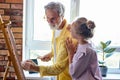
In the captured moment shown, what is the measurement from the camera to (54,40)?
2.05 m

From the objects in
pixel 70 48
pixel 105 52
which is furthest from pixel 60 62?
pixel 105 52

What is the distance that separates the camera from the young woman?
1784 millimetres

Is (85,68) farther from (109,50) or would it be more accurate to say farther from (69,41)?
(109,50)

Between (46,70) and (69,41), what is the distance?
282 millimetres

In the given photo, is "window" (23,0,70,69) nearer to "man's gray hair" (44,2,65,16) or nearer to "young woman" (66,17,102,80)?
"man's gray hair" (44,2,65,16)

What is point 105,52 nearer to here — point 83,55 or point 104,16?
point 104,16

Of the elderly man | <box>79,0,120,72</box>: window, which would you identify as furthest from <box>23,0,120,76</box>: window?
the elderly man

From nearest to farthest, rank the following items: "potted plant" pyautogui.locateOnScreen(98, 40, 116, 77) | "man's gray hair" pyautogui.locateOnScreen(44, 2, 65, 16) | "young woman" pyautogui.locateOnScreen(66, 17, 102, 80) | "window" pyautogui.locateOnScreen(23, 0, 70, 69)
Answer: "young woman" pyautogui.locateOnScreen(66, 17, 102, 80), "man's gray hair" pyautogui.locateOnScreen(44, 2, 65, 16), "potted plant" pyautogui.locateOnScreen(98, 40, 116, 77), "window" pyautogui.locateOnScreen(23, 0, 70, 69)

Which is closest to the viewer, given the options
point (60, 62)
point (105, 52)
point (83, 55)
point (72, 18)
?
point (83, 55)

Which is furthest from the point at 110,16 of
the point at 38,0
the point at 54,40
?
the point at 54,40

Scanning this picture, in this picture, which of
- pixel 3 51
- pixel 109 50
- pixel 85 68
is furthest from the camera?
pixel 109 50

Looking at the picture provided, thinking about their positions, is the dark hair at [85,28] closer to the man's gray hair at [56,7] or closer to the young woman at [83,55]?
the young woman at [83,55]

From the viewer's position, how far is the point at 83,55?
70.1 inches

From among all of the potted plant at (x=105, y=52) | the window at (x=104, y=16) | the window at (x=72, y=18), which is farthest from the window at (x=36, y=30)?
the potted plant at (x=105, y=52)
